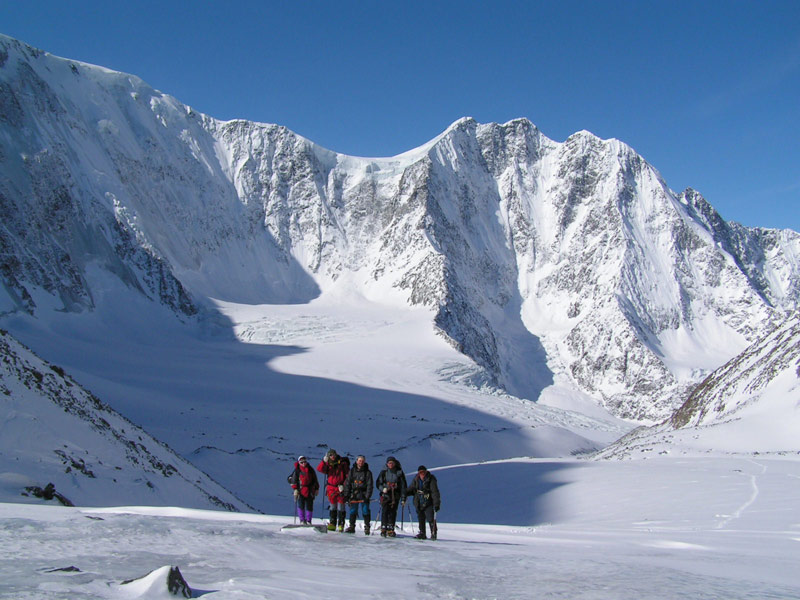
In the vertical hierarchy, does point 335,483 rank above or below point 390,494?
above

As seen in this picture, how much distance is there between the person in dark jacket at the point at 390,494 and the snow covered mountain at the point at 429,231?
80545mm

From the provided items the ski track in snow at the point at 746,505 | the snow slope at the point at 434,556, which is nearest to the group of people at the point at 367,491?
the snow slope at the point at 434,556

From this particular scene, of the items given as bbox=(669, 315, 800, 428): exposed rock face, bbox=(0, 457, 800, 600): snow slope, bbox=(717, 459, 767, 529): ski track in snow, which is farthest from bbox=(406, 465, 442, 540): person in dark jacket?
bbox=(669, 315, 800, 428): exposed rock face

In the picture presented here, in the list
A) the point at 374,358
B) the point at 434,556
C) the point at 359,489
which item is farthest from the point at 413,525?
the point at 374,358

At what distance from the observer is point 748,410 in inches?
1315

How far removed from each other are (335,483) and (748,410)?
26.6 metres

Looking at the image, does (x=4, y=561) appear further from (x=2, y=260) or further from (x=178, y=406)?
(x=2, y=260)

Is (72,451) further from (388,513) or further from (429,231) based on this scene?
(429,231)

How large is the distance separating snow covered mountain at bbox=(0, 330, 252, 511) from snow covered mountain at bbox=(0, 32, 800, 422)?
68.6 meters

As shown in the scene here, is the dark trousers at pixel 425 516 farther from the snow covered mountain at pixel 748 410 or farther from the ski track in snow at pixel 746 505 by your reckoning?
the snow covered mountain at pixel 748 410

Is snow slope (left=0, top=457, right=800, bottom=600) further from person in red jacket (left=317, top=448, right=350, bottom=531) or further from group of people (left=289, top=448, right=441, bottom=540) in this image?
person in red jacket (left=317, top=448, right=350, bottom=531)

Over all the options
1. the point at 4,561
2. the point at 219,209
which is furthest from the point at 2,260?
the point at 4,561

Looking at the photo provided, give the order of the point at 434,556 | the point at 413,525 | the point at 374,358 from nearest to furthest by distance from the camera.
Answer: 1. the point at 434,556
2. the point at 413,525
3. the point at 374,358

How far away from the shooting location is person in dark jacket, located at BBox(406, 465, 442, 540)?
1328 centimetres
